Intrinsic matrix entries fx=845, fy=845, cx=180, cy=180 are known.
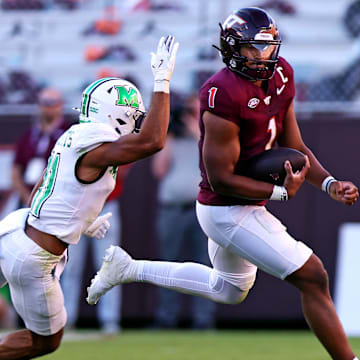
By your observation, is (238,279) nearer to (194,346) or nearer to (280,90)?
(280,90)

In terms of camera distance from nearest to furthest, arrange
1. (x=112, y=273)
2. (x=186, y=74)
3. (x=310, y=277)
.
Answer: (x=310, y=277), (x=112, y=273), (x=186, y=74)

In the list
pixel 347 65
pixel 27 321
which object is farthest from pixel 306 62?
pixel 27 321

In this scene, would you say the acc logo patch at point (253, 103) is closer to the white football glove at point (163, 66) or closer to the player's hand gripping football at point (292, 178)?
the player's hand gripping football at point (292, 178)

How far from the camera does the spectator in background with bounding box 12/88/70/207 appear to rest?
6.80 metres

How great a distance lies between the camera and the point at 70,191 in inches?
151

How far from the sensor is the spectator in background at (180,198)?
7004 millimetres

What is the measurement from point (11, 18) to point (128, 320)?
3386 millimetres

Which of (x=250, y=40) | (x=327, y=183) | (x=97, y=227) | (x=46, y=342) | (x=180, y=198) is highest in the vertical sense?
(x=250, y=40)

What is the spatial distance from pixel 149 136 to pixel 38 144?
10.6ft

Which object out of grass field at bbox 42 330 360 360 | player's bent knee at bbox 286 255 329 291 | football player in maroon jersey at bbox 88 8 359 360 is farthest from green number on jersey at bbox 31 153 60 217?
grass field at bbox 42 330 360 360

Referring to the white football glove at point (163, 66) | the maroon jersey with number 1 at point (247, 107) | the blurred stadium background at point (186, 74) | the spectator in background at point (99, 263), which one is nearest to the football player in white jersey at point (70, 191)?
the white football glove at point (163, 66)

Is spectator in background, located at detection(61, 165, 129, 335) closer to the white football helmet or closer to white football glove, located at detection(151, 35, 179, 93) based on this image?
the white football helmet

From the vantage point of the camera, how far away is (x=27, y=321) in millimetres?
3988

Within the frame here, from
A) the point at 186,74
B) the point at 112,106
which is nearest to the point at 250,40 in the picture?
the point at 112,106
